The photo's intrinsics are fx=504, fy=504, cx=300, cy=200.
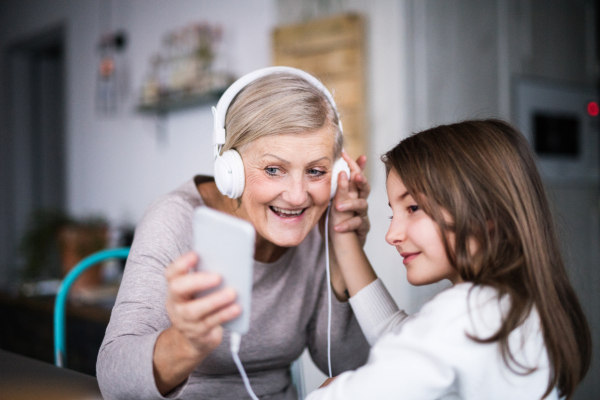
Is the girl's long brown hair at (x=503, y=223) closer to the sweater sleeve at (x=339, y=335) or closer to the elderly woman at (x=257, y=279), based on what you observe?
the elderly woman at (x=257, y=279)

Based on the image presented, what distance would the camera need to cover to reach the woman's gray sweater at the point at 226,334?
0.78m

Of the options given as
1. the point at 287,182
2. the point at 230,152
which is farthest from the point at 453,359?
the point at 230,152

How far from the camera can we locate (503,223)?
0.82 meters

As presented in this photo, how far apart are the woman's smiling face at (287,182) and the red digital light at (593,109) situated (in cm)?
258

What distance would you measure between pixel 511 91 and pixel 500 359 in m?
2.22

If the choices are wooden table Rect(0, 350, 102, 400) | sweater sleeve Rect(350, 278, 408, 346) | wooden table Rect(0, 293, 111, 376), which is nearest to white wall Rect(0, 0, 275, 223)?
wooden table Rect(0, 293, 111, 376)

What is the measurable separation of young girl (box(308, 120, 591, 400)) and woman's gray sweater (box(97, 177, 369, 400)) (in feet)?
0.89

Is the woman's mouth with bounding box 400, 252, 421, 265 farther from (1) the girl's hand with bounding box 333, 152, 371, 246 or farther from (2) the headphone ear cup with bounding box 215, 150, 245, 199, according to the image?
(2) the headphone ear cup with bounding box 215, 150, 245, 199

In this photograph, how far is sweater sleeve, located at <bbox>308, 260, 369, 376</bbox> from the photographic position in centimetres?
122

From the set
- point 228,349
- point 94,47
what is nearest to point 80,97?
point 94,47

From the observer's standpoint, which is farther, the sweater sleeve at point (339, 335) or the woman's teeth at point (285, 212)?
the sweater sleeve at point (339, 335)

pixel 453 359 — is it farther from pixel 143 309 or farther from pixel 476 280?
pixel 143 309

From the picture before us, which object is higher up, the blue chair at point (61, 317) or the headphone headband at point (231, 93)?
the headphone headband at point (231, 93)

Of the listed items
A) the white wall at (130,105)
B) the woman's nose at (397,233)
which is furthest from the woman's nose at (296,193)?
the white wall at (130,105)
